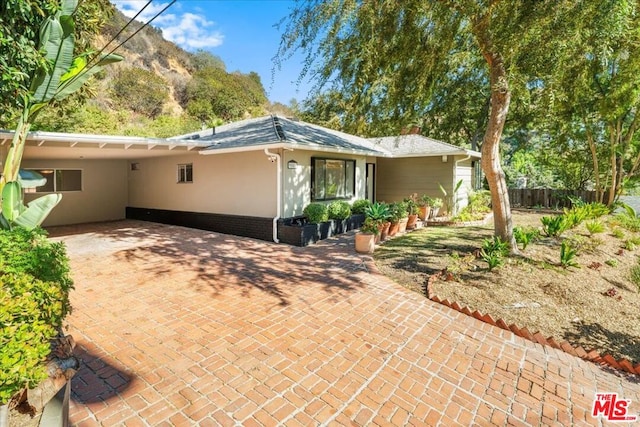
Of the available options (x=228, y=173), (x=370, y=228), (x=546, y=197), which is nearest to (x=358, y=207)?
(x=370, y=228)

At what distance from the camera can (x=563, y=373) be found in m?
3.80

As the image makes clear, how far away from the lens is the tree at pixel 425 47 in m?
6.07

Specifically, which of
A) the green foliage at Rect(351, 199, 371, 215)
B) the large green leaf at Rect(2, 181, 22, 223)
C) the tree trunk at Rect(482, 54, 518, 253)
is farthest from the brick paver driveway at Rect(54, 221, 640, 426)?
the green foliage at Rect(351, 199, 371, 215)

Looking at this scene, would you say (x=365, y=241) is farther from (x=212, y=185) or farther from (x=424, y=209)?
(x=212, y=185)

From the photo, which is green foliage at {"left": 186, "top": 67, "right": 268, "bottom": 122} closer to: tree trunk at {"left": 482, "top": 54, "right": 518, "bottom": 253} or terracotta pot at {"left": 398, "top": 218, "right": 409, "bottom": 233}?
Result: terracotta pot at {"left": 398, "top": 218, "right": 409, "bottom": 233}

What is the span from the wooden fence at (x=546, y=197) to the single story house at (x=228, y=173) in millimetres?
5500

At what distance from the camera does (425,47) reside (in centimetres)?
742

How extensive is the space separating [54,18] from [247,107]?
3591 centimetres

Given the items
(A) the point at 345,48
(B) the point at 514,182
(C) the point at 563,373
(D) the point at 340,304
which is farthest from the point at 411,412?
(B) the point at 514,182

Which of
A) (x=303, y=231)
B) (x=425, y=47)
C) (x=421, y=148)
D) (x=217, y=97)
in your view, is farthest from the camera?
(x=217, y=97)

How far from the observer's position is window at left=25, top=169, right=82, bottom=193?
13.0m

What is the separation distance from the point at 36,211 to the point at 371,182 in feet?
44.4

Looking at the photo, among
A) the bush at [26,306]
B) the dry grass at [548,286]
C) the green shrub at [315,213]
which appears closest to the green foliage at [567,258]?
the dry grass at [548,286]

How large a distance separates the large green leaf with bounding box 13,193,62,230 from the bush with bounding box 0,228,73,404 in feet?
2.88
